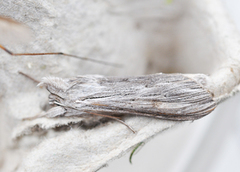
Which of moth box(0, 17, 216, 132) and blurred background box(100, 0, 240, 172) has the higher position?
moth box(0, 17, 216, 132)

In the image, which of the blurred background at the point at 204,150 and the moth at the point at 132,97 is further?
the blurred background at the point at 204,150

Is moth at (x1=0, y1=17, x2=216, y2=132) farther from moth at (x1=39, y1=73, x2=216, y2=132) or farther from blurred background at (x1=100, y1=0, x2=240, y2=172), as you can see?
blurred background at (x1=100, y1=0, x2=240, y2=172)

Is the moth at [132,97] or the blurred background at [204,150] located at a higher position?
the moth at [132,97]

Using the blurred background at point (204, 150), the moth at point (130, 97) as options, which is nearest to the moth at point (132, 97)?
the moth at point (130, 97)

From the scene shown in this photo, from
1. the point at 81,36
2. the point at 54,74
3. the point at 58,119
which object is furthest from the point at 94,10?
the point at 58,119

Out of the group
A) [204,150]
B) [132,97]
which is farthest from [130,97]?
[204,150]

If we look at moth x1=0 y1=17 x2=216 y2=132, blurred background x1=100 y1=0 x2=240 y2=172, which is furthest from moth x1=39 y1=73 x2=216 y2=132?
blurred background x1=100 y1=0 x2=240 y2=172

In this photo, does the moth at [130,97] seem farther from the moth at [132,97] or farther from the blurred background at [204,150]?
the blurred background at [204,150]

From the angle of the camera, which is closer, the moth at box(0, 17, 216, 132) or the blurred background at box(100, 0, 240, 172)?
the moth at box(0, 17, 216, 132)
